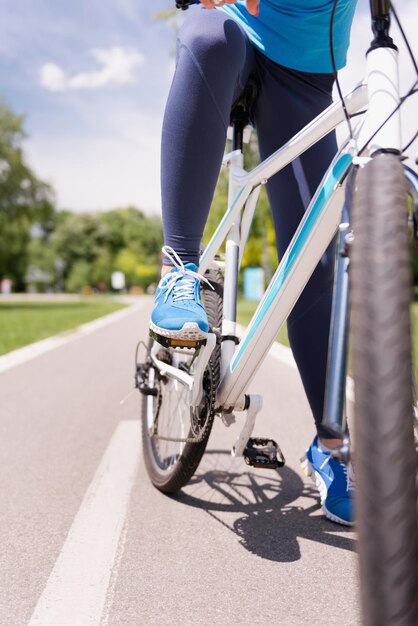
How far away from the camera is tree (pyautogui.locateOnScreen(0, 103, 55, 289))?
112ft

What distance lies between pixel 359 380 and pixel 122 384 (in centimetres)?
473

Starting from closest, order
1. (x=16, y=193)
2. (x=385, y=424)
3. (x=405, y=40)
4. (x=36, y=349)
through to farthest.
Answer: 1. (x=385, y=424)
2. (x=405, y=40)
3. (x=36, y=349)
4. (x=16, y=193)

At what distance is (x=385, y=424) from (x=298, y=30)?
1.42 metres

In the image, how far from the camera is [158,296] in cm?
180

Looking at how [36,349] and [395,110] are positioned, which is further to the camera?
[36,349]

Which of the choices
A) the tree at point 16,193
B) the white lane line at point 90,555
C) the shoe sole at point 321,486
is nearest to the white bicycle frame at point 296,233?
the shoe sole at point 321,486

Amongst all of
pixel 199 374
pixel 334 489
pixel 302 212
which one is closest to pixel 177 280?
pixel 199 374

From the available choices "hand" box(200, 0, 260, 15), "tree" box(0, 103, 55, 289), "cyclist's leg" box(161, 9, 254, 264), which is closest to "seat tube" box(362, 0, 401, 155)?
"hand" box(200, 0, 260, 15)

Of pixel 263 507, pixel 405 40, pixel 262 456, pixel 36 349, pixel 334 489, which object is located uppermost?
pixel 405 40

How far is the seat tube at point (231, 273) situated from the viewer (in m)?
2.04

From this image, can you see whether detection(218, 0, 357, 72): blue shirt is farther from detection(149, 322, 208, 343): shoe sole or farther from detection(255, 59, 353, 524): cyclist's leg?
detection(149, 322, 208, 343): shoe sole

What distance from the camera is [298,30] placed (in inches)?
74.6

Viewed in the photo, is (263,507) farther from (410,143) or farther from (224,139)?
(410,143)

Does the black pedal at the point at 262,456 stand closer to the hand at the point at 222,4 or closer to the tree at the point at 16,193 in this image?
the hand at the point at 222,4
